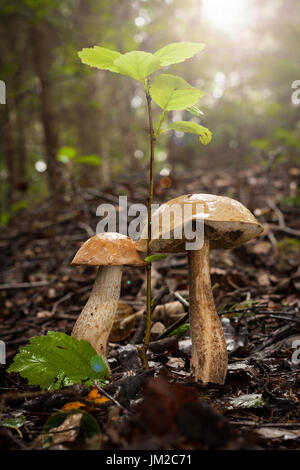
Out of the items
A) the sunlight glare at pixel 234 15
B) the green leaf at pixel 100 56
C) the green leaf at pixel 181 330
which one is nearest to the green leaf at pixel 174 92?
the green leaf at pixel 100 56

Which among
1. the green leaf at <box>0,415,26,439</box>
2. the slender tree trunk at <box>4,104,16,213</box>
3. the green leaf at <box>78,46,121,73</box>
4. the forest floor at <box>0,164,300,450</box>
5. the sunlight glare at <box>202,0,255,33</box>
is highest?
the sunlight glare at <box>202,0,255,33</box>

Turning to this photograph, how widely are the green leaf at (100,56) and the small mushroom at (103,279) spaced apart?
854mm

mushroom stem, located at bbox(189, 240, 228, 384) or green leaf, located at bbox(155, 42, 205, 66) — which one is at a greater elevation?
green leaf, located at bbox(155, 42, 205, 66)

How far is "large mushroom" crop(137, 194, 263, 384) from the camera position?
1622mm

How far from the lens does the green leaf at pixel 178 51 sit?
4.69 ft

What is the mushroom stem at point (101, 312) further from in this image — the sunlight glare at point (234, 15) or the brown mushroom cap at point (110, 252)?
the sunlight glare at point (234, 15)

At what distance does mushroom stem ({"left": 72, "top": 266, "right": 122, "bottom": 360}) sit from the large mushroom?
36cm

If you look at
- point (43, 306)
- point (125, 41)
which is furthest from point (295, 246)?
point (125, 41)

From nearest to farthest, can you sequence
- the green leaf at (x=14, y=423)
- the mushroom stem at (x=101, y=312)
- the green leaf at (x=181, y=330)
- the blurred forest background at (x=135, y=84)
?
1. the green leaf at (x=14, y=423)
2. the mushroom stem at (x=101, y=312)
3. the green leaf at (x=181, y=330)
4. the blurred forest background at (x=135, y=84)

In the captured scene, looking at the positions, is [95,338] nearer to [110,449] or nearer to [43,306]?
[110,449]

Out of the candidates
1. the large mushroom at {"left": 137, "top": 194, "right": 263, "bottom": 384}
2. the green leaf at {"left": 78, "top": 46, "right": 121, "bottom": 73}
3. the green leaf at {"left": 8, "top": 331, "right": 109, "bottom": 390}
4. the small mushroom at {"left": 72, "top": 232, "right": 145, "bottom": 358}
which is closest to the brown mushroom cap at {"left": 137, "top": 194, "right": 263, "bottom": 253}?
the large mushroom at {"left": 137, "top": 194, "right": 263, "bottom": 384}

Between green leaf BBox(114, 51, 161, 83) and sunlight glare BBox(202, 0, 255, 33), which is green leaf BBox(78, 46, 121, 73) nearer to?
green leaf BBox(114, 51, 161, 83)

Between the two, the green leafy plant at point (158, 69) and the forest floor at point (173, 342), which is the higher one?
the green leafy plant at point (158, 69)

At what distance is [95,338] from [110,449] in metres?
0.82
